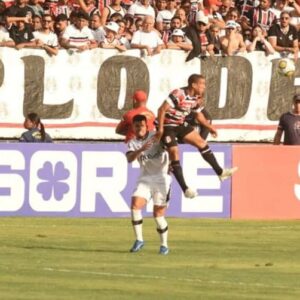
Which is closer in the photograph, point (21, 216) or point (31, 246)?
point (31, 246)

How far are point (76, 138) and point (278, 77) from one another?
15.1ft

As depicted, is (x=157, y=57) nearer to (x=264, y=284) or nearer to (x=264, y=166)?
(x=264, y=166)

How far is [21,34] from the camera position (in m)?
28.0

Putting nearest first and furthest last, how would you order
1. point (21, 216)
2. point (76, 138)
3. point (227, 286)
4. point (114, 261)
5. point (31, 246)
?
point (227, 286), point (114, 261), point (31, 246), point (21, 216), point (76, 138)

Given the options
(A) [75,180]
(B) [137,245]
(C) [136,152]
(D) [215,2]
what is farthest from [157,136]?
(D) [215,2]

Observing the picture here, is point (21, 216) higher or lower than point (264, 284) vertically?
lower

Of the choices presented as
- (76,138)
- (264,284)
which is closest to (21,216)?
(76,138)

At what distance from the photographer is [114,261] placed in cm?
1750

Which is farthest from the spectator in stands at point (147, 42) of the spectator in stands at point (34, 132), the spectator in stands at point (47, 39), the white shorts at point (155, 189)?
the white shorts at point (155, 189)

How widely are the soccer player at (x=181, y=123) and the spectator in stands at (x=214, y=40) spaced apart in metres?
6.95

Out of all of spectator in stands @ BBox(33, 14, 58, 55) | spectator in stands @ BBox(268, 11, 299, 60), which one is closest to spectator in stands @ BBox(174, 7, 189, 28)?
spectator in stands @ BBox(268, 11, 299, 60)

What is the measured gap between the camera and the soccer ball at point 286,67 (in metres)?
29.5

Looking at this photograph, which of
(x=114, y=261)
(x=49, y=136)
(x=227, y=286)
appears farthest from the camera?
(x=49, y=136)

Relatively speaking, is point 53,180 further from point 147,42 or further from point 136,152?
point 136,152
